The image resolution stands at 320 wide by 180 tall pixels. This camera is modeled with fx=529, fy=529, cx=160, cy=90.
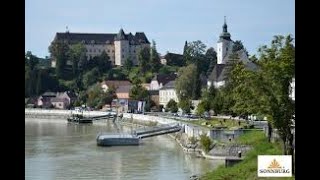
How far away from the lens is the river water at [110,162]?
6730 millimetres

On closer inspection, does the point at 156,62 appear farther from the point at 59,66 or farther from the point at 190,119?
the point at 190,119

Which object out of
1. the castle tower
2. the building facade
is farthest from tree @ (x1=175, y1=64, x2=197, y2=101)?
the castle tower

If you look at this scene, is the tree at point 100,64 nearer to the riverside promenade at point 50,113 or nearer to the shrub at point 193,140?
the riverside promenade at point 50,113

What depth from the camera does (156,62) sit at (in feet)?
81.4

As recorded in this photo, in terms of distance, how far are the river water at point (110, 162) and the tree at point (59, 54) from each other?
375 inches

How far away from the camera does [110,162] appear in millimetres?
8141

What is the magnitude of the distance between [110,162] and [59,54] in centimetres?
1448

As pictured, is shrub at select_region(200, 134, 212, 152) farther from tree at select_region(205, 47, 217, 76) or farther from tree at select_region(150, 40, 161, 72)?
tree at select_region(150, 40, 161, 72)

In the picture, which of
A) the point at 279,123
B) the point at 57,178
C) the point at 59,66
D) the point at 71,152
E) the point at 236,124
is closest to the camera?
the point at 279,123

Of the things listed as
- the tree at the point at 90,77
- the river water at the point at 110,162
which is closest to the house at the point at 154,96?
the tree at the point at 90,77

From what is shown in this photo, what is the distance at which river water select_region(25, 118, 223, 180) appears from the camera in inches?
265

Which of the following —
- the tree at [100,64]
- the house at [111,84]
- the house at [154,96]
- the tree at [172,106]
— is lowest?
the tree at [172,106]
